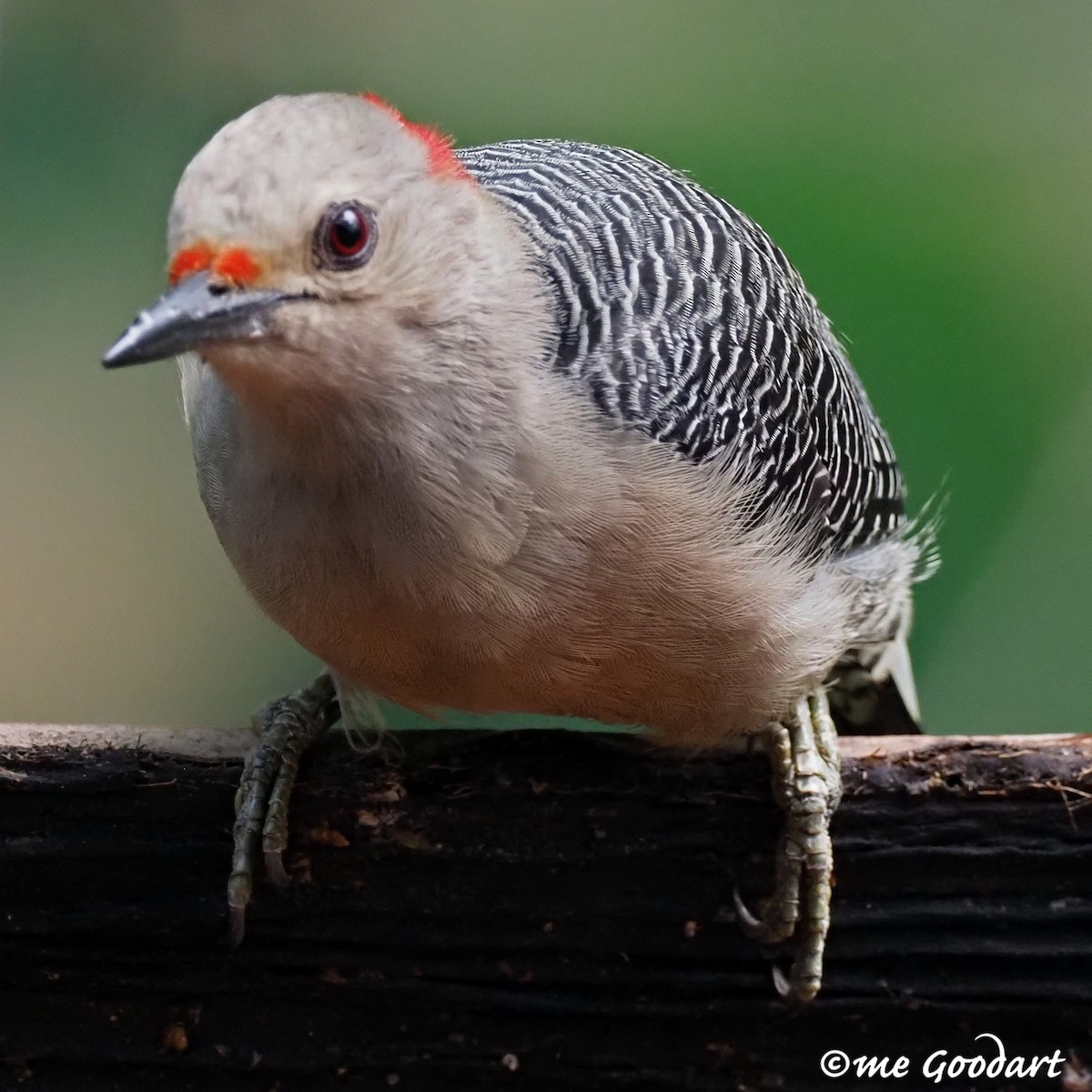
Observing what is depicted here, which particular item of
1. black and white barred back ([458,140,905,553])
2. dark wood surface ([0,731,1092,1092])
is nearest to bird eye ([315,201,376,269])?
black and white barred back ([458,140,905,553])

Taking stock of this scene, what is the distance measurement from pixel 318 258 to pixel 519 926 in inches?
52.2

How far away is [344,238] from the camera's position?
1780 mm

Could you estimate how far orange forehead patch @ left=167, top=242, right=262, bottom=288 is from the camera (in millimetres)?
1705

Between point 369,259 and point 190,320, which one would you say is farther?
point 369,259

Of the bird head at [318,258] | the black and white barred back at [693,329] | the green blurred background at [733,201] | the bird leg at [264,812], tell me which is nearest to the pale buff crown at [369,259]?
the bird head at [318,258]

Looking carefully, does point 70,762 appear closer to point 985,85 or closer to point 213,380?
point 213,380

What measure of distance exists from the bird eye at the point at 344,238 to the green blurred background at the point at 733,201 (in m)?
2.18

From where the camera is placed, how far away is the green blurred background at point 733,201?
3.77m

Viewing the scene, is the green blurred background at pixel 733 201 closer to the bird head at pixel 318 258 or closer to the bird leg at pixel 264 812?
the bird leg at pixel 264 812

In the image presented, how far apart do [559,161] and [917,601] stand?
6.08 feet

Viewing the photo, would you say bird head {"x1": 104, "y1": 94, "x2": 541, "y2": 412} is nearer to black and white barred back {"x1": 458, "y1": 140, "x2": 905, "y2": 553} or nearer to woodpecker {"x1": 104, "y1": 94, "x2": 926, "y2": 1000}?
woodpecker {"x1": 104, "y1": 94, "x2": 926, "y2": 1000}

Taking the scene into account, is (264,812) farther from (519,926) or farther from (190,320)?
(190,320)

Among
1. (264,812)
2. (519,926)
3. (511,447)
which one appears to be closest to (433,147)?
(511,447)

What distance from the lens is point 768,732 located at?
2.58 m
